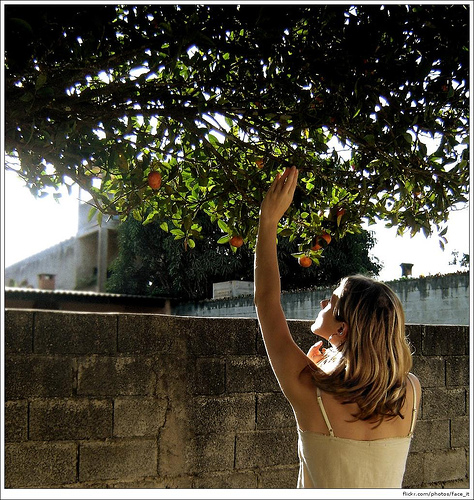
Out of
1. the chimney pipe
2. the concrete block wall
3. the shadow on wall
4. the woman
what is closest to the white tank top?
the woman

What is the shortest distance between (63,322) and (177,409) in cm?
63

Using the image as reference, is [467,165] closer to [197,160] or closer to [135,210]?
Answer: [197,160]

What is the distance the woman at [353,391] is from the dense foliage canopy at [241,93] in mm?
1130

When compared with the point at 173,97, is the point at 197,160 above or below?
below

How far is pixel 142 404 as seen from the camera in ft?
7.76

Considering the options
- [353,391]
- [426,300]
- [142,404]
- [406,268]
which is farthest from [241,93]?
[406,268]

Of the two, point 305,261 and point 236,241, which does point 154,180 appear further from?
point 305,261

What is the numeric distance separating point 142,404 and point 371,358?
1201 mm

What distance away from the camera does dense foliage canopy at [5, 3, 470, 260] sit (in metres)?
2.19

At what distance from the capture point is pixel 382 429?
154 centimetres

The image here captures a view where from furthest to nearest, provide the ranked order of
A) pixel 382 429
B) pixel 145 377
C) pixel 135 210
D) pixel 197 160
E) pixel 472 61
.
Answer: pixel 135 210
pixel 197 160
pixel 145 377
pixel 472 61
pixel 382 429

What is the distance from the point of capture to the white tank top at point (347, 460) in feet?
4.91

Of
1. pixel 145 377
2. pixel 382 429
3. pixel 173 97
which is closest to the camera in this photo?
pixel 382 429

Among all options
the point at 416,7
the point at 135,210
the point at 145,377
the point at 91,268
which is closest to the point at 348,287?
the point at 145,377
